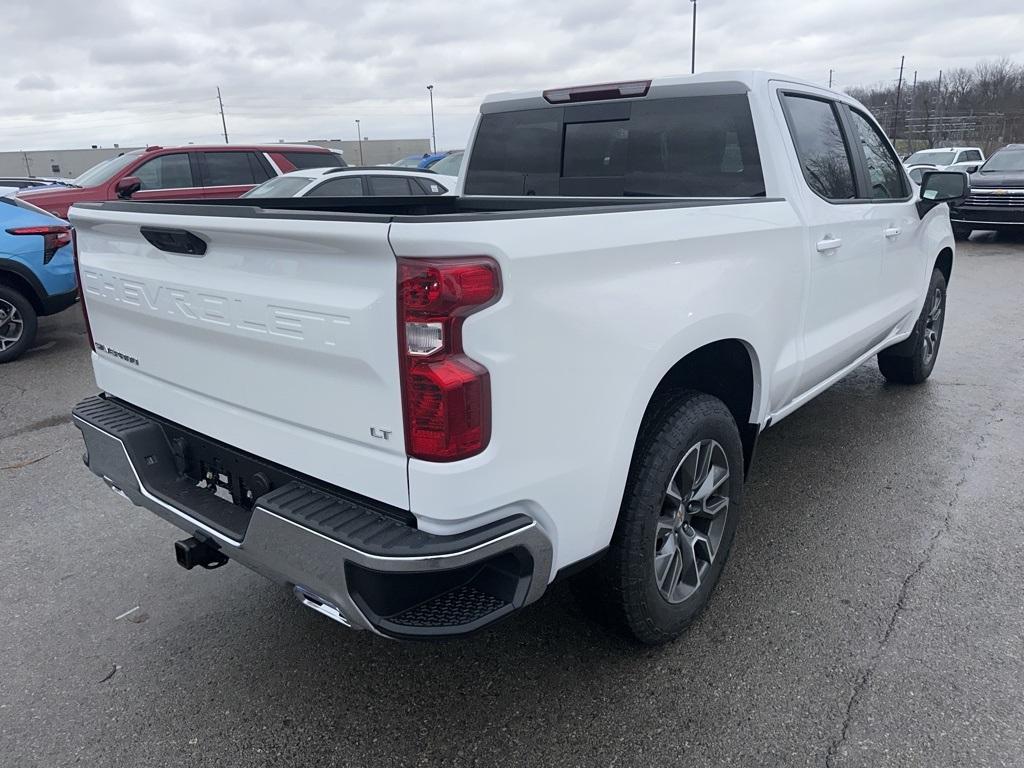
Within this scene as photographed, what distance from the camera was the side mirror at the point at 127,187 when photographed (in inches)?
393

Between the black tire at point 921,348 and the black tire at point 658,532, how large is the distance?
131 inches

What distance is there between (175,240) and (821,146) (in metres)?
2.98

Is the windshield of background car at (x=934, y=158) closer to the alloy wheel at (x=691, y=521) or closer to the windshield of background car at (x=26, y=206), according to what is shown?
the windshield of background car at (x=26, y=206)

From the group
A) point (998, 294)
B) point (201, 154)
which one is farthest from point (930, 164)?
point (201, 154)

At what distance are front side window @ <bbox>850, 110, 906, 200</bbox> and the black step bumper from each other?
3236 millimetres

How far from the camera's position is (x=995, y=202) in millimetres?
13797

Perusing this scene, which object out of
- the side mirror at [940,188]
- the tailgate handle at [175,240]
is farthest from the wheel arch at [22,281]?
the side mirror at [940,188]

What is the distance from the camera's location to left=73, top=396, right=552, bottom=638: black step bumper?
189cm

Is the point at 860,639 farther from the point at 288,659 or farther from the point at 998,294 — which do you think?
the point at 998,294

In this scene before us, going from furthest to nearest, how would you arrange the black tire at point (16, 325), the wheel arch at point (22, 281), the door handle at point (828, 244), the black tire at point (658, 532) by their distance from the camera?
the black tire at point (16, 325) → the wheel arch at point (22, 281) → the door handle at point (828, 244) → the black tire at point (658, 532)

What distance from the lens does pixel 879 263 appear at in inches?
165

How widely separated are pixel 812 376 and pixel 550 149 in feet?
5.67

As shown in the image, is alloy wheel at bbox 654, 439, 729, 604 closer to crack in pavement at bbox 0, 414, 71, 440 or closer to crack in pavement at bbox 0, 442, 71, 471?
crack in pavement at bbox 0, 442, 71, 471

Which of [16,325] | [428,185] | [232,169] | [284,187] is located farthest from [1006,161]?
[16,325]
